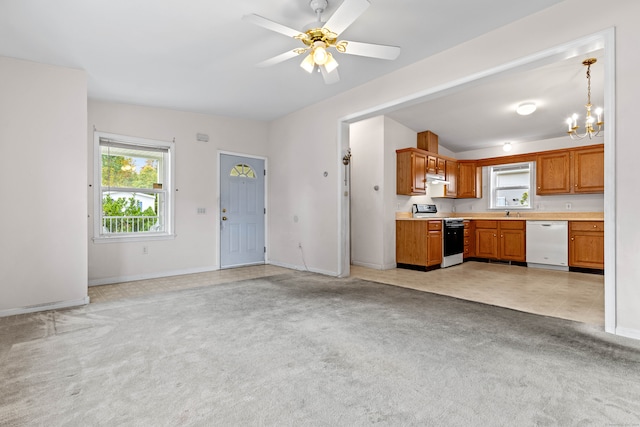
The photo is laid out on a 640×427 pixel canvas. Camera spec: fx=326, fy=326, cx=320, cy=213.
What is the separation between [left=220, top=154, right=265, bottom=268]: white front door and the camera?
5.86 metres

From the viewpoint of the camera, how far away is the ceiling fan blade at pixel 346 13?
85.1 inches

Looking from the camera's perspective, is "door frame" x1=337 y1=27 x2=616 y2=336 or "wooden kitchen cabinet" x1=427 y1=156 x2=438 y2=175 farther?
"wooden kitchen cabinet" x1=427 y1=156 x2=438 y2=175

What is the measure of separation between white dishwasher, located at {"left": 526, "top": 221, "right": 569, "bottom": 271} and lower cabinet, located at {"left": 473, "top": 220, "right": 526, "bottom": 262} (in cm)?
13

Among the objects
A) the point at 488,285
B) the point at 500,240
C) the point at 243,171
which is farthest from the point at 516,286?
the point at 243,171

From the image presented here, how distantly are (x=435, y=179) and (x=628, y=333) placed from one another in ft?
13.9

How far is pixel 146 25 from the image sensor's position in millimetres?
2957

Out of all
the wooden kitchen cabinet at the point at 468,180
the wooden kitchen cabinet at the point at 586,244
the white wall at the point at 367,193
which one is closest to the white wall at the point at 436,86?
the white wall at the point at 367,193

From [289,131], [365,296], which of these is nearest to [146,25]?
[289,131]

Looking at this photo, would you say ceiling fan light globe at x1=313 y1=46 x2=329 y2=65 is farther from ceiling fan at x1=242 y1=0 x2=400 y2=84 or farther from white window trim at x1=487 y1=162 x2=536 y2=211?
white window trim at x1=487 y1=162 x2=536 y2=211

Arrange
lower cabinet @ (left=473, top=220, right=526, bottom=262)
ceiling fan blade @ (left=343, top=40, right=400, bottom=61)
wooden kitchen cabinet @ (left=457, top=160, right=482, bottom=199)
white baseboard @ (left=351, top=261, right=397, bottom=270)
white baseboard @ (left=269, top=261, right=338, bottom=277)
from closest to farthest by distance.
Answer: ceiling fan blade @ (left=343, top=40, right=400, bottom=61) → white baseboard @ (left=269, top=261, right=338, bottom=277) → white baseboard @ (left=351, top=261, right=397, bottom=270) → lower cabinet @ (left=473, top=220, right=526, bottom=262) → wooden kitchen cabinet @ (left=457, top=160, right=482, bottom=199)

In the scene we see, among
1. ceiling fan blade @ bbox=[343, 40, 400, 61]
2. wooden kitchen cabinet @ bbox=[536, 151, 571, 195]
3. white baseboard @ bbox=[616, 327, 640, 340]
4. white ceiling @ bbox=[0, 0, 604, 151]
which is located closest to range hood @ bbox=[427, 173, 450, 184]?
white ceiling @ bbox=[0, 0, 604, 151]

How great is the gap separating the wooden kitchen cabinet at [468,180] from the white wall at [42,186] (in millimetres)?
6743

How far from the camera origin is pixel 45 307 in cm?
348

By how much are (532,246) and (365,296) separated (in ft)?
13.0
